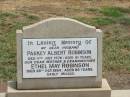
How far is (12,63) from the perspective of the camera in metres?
10.6

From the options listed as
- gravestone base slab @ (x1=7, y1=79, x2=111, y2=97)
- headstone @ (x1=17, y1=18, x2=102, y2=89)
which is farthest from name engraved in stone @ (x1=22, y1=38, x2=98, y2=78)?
gravestone base slab @ (x1=7, y1=79, x2=111, y2=97)

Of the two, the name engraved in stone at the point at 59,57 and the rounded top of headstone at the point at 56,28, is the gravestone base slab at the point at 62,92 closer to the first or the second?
the name engraved in stone at the point at 59,57

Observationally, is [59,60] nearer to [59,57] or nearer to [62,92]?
[59,57]

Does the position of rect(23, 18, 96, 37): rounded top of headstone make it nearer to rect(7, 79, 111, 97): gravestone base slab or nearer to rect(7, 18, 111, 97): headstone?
rect(7, 18, 111, 97): headstone

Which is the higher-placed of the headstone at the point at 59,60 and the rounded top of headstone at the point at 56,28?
the rounded top of headstone at the point at 56,28

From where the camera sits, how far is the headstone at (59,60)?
765cm

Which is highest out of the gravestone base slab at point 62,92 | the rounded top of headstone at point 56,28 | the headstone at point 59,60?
the rounded top of headstone at point 56,28

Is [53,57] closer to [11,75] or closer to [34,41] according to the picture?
[34,41]

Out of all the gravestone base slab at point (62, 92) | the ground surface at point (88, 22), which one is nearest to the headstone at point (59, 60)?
the gravestone base slab at point (62, 92)

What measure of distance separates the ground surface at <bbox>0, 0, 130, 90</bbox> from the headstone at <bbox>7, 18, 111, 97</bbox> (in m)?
1.91

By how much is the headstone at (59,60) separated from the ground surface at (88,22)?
75.3 inches

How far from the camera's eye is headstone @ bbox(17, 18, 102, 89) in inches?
301

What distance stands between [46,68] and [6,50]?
3727mm

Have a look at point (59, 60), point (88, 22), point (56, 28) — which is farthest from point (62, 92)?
point (88, 22)
